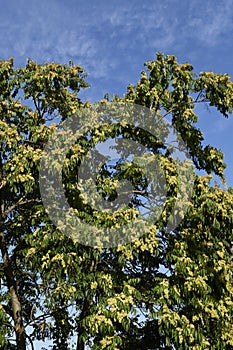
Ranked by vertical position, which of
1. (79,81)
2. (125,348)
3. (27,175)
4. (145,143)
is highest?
(79,81)

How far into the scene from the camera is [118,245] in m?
12.1

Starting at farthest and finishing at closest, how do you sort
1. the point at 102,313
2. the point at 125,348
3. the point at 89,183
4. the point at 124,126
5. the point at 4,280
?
the point at 4,280 < the point at 124,126 < the point at 89,183 < the point at 125,348 < the point at 102,313

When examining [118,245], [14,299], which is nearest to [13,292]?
[14,299]

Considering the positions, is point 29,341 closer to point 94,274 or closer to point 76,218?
point 94,274

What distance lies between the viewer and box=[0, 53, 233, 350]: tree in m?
12.1

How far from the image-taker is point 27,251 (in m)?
12.9

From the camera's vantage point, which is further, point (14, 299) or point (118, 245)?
point (14, 299)

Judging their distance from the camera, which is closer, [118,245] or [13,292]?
[118,245]

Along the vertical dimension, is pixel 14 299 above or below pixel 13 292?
below

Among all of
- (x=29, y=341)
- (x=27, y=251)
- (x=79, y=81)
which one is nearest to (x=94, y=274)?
(x=27, y=251)

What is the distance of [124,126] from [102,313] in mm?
5974

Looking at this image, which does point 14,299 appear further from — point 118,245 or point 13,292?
point 118,245

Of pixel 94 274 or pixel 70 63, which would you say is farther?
pixel 70 63

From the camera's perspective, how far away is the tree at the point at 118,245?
39.7 feet
